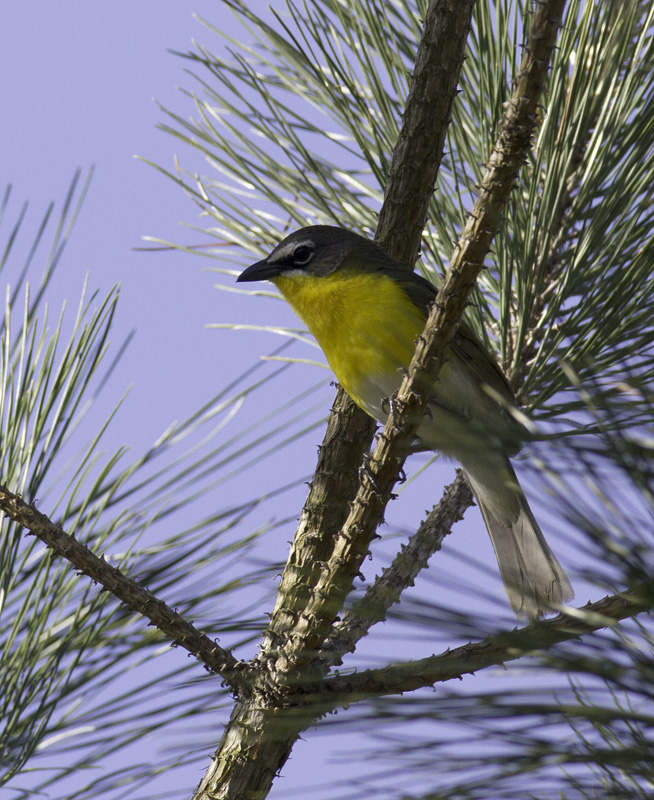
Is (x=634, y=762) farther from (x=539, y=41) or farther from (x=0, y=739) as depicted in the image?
(x=0, y=739)

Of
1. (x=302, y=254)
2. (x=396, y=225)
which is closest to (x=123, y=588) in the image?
(x=396, y=225)

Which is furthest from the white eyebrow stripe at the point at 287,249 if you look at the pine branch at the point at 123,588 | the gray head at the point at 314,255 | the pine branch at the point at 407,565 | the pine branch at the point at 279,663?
the pine branch at the point at 123,588

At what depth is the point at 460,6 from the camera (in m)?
2.80

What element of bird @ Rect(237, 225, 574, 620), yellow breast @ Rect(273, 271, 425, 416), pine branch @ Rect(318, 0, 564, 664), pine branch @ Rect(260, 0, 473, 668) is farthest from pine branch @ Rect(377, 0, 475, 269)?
pine branch @ Rect(318, 0, 564, 664)

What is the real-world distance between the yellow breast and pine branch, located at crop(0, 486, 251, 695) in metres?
1.34

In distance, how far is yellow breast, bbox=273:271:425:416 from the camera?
3518mm

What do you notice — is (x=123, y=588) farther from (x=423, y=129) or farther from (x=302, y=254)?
(x=302, y=254)

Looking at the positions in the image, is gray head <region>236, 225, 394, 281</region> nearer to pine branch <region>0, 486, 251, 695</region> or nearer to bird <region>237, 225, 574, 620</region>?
bird <region>237, 225, 574, 620</region>

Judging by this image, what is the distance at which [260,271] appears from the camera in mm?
4121

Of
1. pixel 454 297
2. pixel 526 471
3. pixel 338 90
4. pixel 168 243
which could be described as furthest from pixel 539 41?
pixel 168 243

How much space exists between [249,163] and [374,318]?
84cm

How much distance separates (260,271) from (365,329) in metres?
0.71

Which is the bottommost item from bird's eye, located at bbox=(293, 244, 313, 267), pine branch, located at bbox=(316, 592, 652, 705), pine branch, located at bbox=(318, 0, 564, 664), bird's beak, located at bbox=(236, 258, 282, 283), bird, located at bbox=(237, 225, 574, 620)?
pine branch, located at bbox=(316, 592, 652, 705)

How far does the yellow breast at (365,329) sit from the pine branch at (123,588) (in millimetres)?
1343
